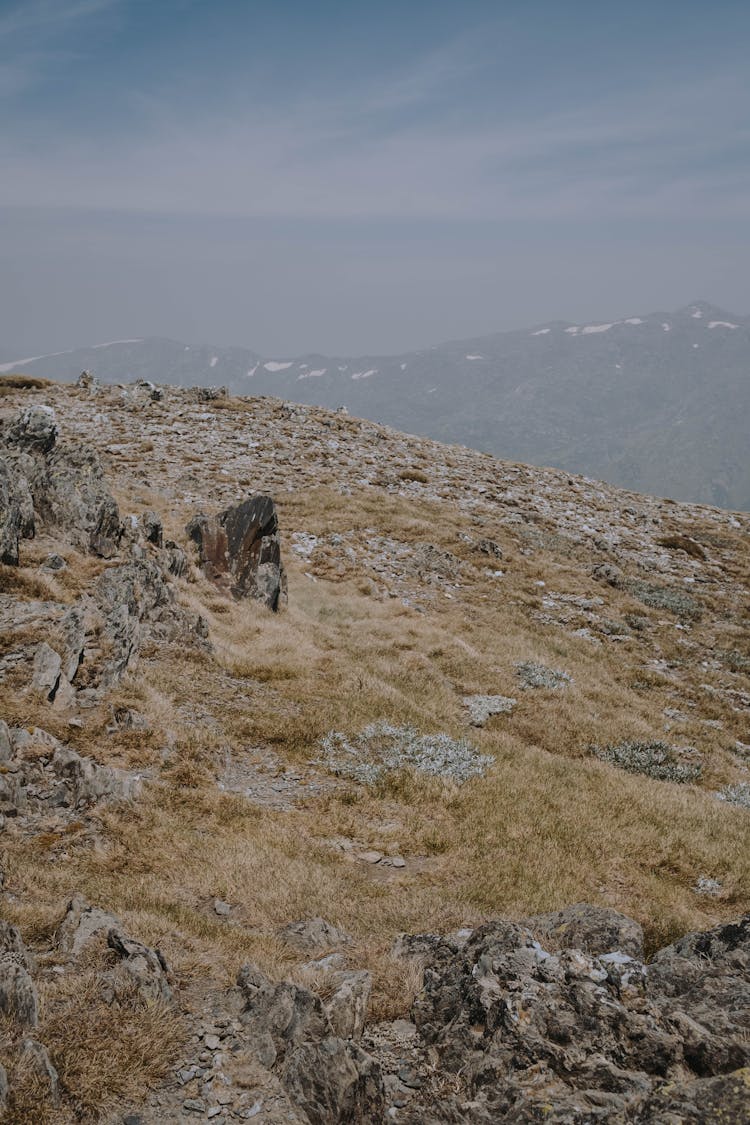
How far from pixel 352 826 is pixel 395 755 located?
2737 millimetres

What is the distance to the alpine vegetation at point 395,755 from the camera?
13.8 m

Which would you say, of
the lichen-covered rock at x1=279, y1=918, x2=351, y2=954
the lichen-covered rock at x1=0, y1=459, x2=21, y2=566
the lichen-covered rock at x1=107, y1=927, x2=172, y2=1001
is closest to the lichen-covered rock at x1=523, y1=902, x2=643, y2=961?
the lichen-covered rock at x1=279, y1=918, x2=351, y2=954

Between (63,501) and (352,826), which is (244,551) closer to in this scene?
(63,501)

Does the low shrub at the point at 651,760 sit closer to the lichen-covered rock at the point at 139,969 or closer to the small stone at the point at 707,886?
the small stone at the point at 707,886

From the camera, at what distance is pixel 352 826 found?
11898mm

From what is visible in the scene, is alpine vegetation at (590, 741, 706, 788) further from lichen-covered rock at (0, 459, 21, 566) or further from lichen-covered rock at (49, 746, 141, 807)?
lichen-covered rock at (0, 459, 21, 566)

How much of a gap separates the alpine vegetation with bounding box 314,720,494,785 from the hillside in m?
0.08

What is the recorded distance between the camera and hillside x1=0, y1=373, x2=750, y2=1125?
210 inches

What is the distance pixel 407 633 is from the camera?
23.0 metres

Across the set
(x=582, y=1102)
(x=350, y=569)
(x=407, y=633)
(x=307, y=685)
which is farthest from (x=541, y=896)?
(x=350, y=569)

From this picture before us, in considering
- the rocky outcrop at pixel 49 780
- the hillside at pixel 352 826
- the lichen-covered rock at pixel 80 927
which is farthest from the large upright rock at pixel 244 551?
the lichen-covered rock at pixel 80 927

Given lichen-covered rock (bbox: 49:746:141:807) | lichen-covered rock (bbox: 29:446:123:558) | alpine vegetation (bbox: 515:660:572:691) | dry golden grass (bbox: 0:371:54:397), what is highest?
dry golden grass (bbox: 0:371:54:397)

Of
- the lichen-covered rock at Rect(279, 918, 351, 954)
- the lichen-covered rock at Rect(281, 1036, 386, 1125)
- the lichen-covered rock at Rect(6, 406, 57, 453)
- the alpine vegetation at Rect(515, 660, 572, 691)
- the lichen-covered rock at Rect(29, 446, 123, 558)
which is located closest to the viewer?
the lichen-covered rock at Rect(281, 1036, 386, 1125)

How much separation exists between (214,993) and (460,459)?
49.9 metres
